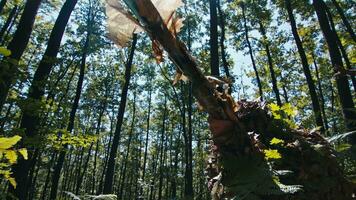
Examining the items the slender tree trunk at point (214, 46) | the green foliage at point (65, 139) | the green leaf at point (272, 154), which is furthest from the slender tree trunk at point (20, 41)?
the slender tree trunk at point (214, 46)

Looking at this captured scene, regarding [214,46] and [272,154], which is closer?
[272,154]

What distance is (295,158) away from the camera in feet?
6.45

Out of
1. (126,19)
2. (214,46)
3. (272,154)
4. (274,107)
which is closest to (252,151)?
(272,154)

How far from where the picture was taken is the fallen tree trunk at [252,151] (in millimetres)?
1569

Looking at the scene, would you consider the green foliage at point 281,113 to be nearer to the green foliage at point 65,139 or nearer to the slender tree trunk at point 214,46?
the green foliage at point 65,139

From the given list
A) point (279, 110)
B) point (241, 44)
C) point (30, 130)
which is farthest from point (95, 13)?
point (279, 110)

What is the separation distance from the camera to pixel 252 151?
1.83m

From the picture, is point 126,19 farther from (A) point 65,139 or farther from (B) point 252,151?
(A) point 65,139

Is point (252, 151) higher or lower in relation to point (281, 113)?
lower

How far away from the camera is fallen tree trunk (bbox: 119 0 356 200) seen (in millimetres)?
1569

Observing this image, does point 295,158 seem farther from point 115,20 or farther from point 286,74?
point 286,74

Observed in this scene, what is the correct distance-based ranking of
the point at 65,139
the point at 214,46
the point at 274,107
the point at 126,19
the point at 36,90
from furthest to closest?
1. the point at 214,46
2. the point at 36,90
3. the point at 65,139
4. the point at 274,107
5. the point at 126,19

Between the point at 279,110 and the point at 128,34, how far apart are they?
3.77 feet

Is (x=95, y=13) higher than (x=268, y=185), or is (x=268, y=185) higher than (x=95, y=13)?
(x=95, y=13)
